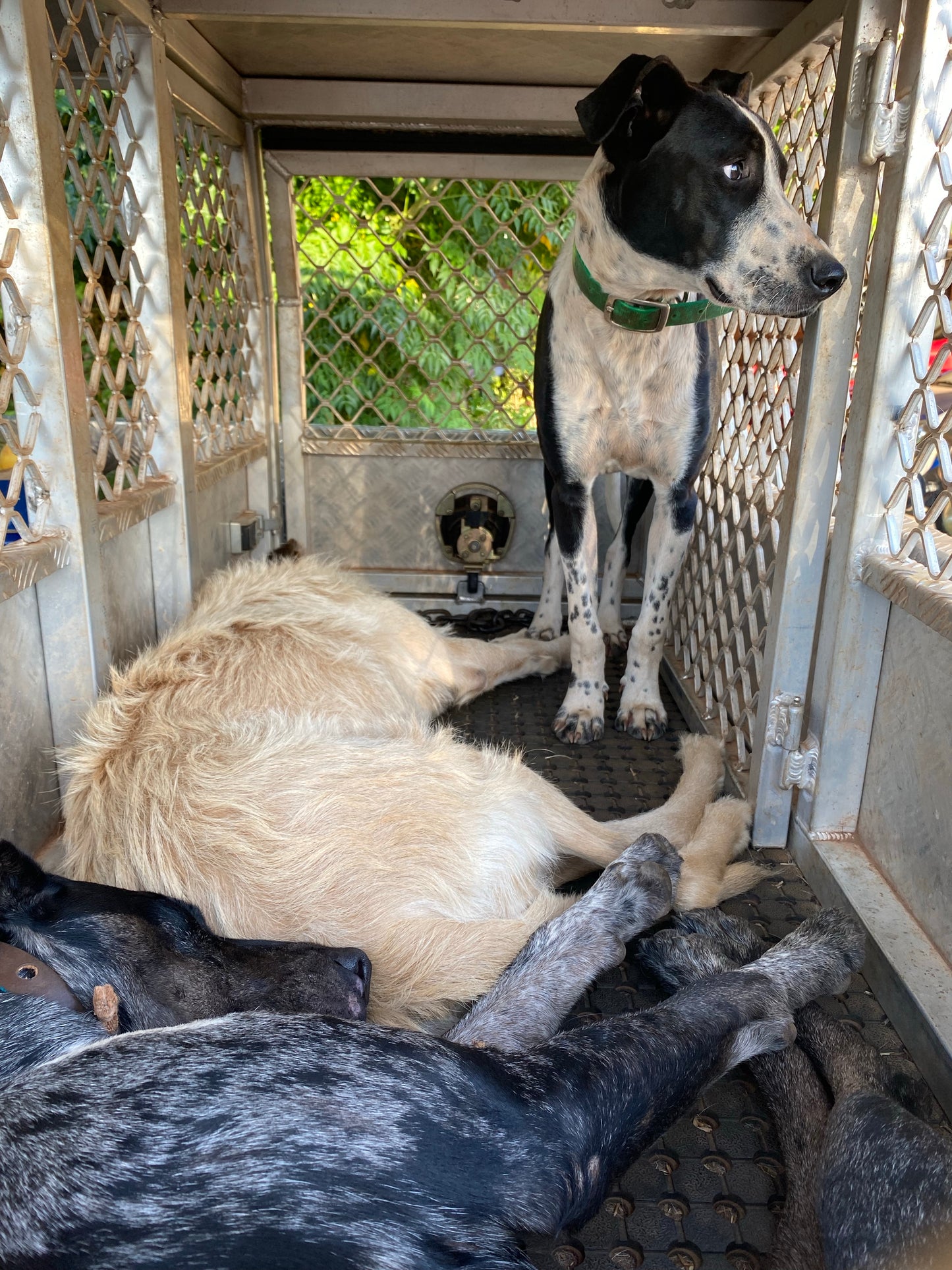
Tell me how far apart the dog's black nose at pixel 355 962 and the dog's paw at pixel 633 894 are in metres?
0.51

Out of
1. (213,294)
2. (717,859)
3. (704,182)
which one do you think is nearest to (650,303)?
(704,182)

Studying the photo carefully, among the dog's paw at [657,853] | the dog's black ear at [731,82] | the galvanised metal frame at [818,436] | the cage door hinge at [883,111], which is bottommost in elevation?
the dog's paw at [657,853]

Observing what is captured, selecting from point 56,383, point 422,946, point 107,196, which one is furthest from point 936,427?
point 107,196

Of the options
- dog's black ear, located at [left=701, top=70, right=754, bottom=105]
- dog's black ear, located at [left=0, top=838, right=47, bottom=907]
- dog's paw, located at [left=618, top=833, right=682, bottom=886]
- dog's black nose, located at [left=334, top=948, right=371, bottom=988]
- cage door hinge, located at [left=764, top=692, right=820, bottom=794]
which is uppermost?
dog's black ear, located at [left=701, top=70, right=754, bottom=105]

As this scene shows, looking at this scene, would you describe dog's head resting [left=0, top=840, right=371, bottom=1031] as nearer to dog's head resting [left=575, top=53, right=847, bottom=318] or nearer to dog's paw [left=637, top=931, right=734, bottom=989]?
dog's paw [left=637, top=931, right=734, bottom=989]

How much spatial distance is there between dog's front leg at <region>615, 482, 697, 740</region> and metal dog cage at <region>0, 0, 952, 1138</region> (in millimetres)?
192

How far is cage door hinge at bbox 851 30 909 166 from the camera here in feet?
6.06

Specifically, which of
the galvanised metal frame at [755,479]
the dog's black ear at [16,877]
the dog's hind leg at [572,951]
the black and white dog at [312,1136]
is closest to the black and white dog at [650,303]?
the galvanised metal frame at [755,479]

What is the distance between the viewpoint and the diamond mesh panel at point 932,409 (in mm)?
1767

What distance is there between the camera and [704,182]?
2.21m

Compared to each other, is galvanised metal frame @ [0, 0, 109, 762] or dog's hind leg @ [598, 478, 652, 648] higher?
galvanised metal frame @ [0, 0, 109, 762]

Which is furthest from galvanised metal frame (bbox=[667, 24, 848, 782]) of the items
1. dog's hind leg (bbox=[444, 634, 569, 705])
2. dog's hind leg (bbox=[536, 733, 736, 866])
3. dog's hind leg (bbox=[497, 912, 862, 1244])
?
dog's hind leg (bbox=[497, 912, 862, 1244])

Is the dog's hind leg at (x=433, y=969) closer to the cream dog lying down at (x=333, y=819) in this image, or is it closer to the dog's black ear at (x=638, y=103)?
the cream dog lying down at (x=333, y=819)

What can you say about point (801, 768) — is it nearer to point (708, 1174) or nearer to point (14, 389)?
point (708, 1174)
